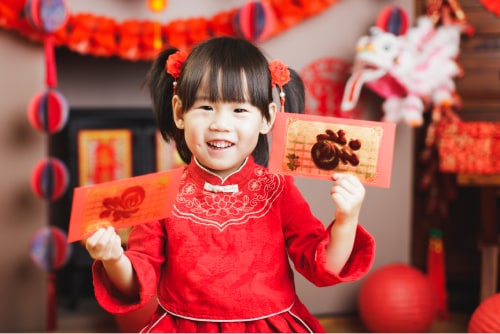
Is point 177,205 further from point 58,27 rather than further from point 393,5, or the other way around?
point 393,5

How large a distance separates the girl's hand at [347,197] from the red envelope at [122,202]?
0.27 meters

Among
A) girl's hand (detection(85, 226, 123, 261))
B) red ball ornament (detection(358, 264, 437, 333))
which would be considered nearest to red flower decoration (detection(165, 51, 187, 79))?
girl's hand (detection(85, 226, 123, 261))

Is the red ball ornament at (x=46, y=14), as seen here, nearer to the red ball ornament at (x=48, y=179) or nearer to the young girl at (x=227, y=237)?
the red ball ornament at (x=48, y=179)

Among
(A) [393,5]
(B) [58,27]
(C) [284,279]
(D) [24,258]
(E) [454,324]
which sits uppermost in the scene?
(A) [393,5]

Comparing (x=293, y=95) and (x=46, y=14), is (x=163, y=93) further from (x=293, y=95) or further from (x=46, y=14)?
(x=46, y=14)

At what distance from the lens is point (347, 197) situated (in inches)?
38.7

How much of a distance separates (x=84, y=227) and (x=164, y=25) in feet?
4.46

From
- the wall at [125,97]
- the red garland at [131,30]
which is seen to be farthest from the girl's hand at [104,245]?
the red garland at [131,30]

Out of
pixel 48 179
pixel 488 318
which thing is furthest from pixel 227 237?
pixel 48 179

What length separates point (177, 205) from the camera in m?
1.12

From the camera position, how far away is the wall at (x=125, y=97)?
7.09 ft

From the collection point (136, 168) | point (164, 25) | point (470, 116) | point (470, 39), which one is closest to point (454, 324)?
point (470, 116)

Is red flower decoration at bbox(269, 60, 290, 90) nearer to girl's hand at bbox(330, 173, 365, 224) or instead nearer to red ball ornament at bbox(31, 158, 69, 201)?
girl's hand at bbox(330, 173, 365, 224)

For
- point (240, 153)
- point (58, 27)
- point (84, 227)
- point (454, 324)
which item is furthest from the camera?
point (454, 324)
